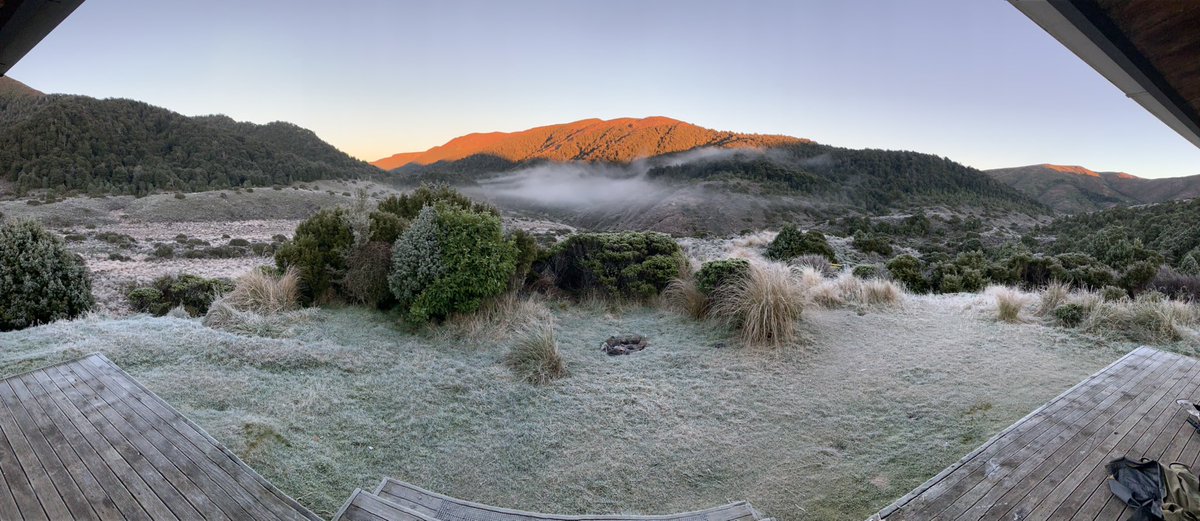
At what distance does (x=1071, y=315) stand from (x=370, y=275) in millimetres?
9806

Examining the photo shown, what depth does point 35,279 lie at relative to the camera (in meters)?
6.15

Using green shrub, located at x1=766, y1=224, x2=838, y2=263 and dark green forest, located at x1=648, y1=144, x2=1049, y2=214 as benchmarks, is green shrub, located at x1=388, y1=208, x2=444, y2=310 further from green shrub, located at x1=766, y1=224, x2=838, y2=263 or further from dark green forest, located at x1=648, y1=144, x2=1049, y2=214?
dark green forest, located at x1=648, y1=144, x2=1049, y2=214

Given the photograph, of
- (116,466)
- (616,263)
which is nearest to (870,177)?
(616,263)

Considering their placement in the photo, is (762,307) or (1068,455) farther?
(762,307)

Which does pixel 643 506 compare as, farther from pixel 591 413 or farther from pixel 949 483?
pixel 949 483

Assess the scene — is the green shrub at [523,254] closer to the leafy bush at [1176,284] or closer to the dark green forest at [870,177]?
the leafy bush at [1176,284]

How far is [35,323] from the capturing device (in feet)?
20.1

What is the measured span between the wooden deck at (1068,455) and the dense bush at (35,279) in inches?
360

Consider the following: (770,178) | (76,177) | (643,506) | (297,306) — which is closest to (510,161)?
(770,178)

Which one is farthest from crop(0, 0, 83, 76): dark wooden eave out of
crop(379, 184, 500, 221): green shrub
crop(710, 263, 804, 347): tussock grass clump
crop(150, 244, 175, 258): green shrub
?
crop(150, 244, 175, 258): green shrub

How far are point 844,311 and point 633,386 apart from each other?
4.11 m

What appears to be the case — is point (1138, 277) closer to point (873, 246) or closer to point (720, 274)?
point (873, 246)

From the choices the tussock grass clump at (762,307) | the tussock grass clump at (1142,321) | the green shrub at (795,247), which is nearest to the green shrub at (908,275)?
the green shrub at (795,247)

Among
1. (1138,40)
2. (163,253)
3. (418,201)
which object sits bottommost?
(163,253)
